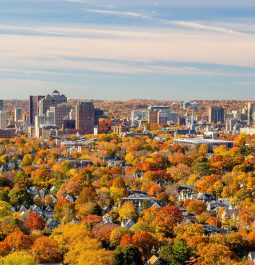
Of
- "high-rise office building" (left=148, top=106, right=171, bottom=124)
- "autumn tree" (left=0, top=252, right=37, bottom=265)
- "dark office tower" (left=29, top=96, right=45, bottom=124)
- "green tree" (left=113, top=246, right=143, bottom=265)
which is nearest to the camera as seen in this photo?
"autumn tree" (left=0, top=252, right=37, bottom=265)

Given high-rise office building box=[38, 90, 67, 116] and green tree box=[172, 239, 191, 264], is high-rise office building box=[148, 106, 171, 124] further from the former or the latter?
green tree box=[172, 239, 191, 264]

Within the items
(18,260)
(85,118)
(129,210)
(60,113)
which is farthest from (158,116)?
(18,260)

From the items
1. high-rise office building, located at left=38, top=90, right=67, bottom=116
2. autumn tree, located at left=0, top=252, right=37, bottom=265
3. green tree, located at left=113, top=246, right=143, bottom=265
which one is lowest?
green tree, located at left=113, top=246, right=143, bottom=265

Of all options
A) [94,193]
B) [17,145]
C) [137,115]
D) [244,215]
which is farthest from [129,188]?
[137,115]

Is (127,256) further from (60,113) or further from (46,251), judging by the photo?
(60,113)

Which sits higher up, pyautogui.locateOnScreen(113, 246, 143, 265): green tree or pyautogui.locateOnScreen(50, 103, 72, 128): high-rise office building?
pyautogui.locateOnScreen(50, 103, 72, 128): high-rise office building

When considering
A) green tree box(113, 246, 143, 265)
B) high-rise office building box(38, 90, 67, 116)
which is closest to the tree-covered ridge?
green tree box(113, 246, 143, 265)

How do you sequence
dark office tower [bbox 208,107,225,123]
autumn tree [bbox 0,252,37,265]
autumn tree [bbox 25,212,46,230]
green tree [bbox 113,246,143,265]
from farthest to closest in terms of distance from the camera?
dark office tower [bbox 208,107,225,123], autumn tree [bbox 25,212,46,230], green tree [bbox 113,246,143,265], autumn tree [bbox 0,252,37,265]
